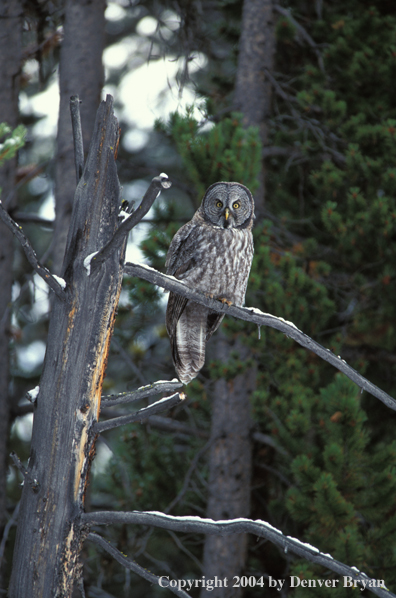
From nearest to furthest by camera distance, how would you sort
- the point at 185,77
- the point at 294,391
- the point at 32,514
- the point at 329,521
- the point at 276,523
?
the point at 32,514, the point at 329,521, the point at 294,391, the point at 185,77, the point at 276,523

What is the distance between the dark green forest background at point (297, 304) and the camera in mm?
3988

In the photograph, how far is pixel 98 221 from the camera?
2.45 metres

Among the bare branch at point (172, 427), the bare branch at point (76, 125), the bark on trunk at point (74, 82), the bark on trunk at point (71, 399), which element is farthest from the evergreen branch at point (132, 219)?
the bare branch at point (172, 427)

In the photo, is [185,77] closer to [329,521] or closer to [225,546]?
[329,521]

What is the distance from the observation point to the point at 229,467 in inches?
222

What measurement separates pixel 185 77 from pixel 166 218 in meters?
1.27

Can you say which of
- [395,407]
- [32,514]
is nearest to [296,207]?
[395,407]

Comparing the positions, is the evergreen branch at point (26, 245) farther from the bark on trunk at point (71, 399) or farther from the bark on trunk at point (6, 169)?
the bark on trunk at point (6, 169)

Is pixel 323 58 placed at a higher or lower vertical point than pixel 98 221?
higher

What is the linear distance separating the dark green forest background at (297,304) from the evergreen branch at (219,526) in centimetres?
119

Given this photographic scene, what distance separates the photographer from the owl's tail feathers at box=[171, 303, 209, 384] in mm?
3609

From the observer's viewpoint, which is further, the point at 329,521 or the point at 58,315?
the point at 329,521

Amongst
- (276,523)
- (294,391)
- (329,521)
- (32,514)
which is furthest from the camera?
(276,523)

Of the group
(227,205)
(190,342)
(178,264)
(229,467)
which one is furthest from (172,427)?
(227,205)
